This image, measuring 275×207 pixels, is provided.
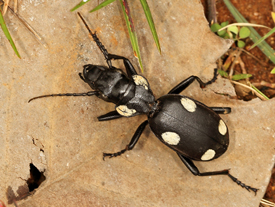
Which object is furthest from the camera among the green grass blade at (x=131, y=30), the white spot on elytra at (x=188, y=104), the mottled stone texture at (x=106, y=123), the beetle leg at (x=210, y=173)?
the beetle leg at (x=210, y=173)

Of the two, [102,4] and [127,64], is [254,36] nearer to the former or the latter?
[127,64]

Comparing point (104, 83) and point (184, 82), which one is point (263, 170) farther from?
point (104, 83)

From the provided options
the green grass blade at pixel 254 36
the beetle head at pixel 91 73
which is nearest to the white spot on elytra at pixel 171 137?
the beetle head at pixel 91 73

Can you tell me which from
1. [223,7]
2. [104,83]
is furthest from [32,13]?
[223,7]

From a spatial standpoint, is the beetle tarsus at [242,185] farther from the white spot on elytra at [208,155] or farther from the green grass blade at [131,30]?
the green grass blade at [131,30]

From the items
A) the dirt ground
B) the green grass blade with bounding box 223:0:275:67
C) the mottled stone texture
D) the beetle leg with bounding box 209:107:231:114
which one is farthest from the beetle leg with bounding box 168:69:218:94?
the green grass blade with bounding box 223:0:275:67

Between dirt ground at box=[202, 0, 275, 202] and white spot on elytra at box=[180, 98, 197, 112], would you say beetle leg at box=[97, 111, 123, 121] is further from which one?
dirt ground at box=[202, 0, 275, 202]

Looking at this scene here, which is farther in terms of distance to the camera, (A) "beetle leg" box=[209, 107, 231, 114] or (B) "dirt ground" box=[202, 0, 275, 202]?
(B) "dirt ground" box=[202, 0, 275, 202]
